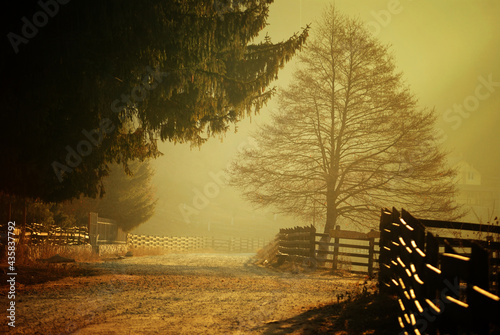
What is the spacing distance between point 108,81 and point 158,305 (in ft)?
15.8

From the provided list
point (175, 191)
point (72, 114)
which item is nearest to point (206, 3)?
point (72, 114)

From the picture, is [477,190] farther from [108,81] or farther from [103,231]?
[108,81]

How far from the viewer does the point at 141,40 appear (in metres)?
9.77

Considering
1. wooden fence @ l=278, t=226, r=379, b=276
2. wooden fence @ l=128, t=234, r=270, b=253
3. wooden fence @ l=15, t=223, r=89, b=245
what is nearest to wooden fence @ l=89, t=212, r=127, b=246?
wooden fence @ l=15, t=223, r=89, b=245

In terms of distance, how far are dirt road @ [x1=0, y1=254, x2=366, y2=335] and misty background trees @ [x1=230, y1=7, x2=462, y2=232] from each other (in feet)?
33.7

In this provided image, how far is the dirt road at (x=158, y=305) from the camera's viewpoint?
5.87m

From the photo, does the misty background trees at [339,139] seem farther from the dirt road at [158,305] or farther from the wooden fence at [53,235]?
the dirt road at [158,305]

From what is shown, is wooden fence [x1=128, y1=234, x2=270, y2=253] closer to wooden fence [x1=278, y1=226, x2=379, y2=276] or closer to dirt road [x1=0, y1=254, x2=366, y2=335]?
wooden fence [x1=278, y1=226, x2=379, y2=276]

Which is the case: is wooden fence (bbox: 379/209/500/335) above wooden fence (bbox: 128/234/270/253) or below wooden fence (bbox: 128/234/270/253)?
above

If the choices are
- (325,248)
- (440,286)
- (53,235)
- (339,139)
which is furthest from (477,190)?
(440,286)

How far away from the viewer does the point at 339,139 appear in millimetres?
21734

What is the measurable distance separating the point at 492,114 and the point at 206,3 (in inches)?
3460

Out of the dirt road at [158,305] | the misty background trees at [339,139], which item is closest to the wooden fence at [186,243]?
the misty background trees at [339,139]

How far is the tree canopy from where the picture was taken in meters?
9.13
